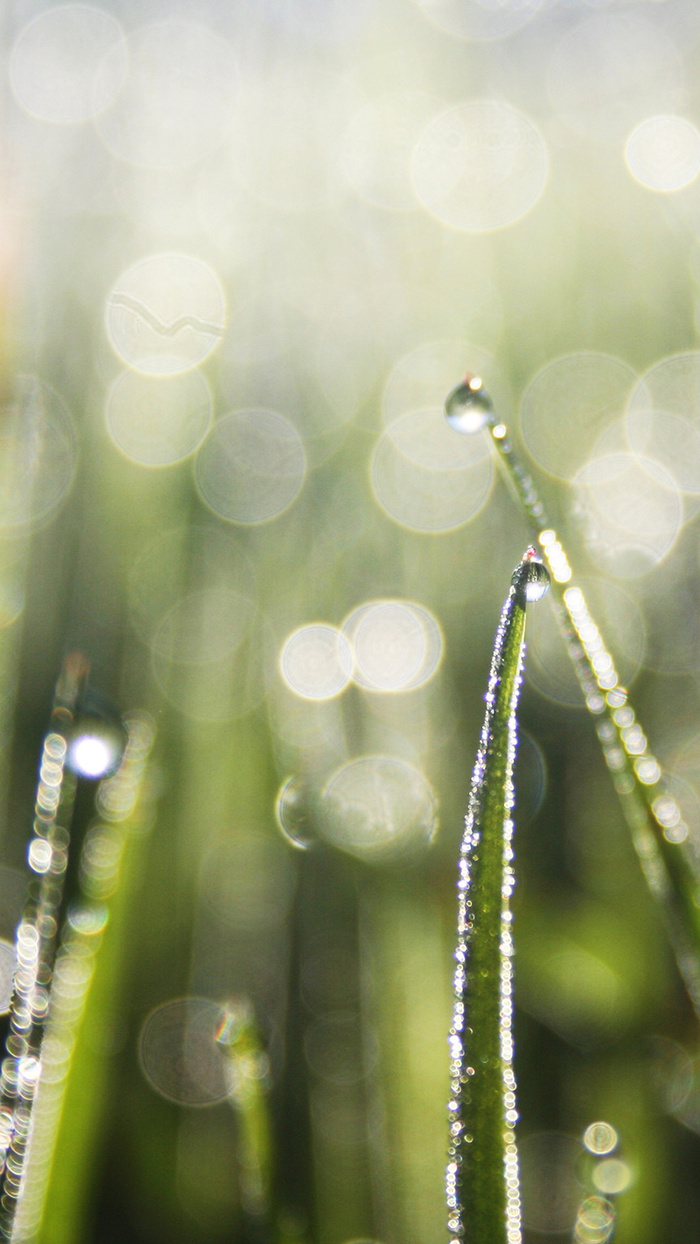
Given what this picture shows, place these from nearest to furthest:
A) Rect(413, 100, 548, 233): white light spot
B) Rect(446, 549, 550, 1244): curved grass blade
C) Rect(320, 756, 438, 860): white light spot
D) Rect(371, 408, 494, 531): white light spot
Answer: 1. Rect(446, 549, 550, 1244): curved grass blade
2. Rect(320, 756, 438, 860): white light spot
3. Rect(371, 408, 494, 531): white light spot
4. Rect(413, 100, 548, 233): white light spot

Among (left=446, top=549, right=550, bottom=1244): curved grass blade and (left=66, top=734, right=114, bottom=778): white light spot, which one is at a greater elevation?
(left=66, top=734, right=114, bottom=778): white light spot

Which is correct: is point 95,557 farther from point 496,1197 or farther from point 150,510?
point 496,1197

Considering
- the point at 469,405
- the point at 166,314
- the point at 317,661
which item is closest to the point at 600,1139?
the point at 469,405

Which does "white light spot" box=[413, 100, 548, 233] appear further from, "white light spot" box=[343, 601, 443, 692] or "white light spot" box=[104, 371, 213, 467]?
"white light spot" box=[343, 601, 443, 692]

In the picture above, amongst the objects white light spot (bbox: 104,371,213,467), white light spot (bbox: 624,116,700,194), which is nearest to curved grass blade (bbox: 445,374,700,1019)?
white light spot (bbox: 104,371,213,467)

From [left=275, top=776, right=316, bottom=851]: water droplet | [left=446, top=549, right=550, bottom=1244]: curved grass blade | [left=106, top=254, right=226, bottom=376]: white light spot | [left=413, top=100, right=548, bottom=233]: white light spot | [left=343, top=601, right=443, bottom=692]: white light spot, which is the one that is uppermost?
[left=413, top=100, right=548, bottom=233]: white light spot

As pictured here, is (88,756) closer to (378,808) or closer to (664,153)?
(378,808)
